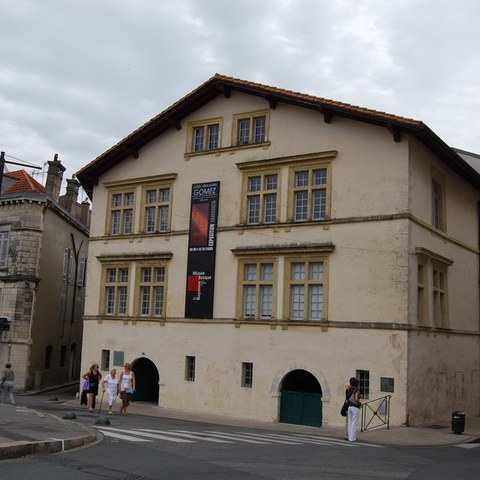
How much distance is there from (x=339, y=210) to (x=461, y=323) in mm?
7738

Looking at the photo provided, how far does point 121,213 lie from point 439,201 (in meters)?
13.7

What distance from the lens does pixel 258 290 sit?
2484cm

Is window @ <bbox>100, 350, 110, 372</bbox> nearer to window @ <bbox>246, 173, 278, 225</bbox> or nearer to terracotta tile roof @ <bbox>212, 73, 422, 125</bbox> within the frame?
window @ <bbox>246, 173, 278, 225</bbox>

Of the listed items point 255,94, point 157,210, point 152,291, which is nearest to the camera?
point 255,94

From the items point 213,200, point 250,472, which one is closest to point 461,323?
point 213,200

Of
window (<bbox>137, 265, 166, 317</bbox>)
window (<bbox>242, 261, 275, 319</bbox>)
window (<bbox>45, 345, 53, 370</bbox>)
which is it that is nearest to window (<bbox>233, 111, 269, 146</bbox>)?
window (<bbox>242, 261, 275, 319</bbox>)

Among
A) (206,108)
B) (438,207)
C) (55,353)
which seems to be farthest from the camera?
(55,353)

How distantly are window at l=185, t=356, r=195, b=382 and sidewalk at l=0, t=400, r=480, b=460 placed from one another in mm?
1444

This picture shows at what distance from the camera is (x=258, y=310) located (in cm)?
2473

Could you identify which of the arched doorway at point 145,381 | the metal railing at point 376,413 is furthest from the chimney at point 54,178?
the metal railing at point 376,413

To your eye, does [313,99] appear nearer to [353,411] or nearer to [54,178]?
[353,411]

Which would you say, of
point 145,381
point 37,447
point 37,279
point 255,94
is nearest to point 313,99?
point 255,94

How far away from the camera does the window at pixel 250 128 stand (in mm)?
26047

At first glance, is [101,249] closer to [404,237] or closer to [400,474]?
[404,237]
